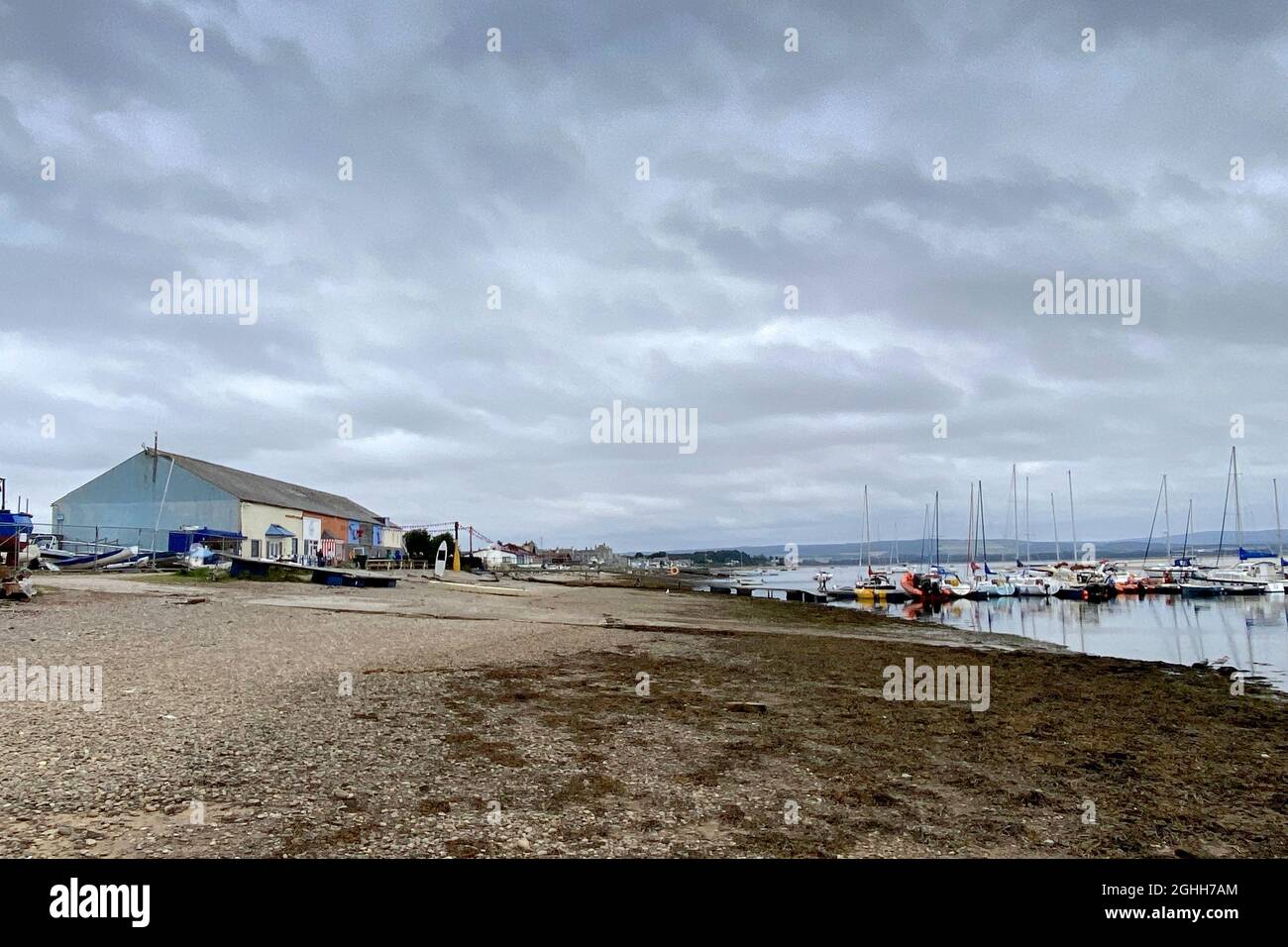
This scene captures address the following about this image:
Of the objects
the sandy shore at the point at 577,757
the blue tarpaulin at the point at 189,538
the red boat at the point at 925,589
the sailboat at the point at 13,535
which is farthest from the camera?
the red boat at the point at 925,589

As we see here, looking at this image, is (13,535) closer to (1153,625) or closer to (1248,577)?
(1153,625)

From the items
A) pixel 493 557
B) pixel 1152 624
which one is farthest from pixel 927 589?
pixel 493 557

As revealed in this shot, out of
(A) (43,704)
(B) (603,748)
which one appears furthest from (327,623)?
(B) (603,748)

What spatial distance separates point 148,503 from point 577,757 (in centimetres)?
6590

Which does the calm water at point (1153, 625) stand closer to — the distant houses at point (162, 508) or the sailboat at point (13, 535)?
the sailboat at point (13, 535)

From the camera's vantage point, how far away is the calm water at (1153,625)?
106 ft

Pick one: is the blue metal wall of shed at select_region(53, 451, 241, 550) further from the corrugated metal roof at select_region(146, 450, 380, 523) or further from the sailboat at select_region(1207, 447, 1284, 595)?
the sailboat at select_region(1207, 447, 1284, 595)

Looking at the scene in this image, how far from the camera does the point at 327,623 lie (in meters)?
23.0

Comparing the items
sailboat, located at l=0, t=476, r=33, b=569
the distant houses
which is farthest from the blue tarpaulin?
sailboat, located at l=0, t=476, r=33, b=569

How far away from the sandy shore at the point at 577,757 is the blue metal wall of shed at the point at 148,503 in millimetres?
46266

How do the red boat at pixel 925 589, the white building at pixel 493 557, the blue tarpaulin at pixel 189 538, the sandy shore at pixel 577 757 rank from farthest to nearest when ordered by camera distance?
the white building at pixel 493 557
the red boat at pixel 925 589
the blue tarpaulin at pixel 189 538
the sandy shore at pixel 577 757

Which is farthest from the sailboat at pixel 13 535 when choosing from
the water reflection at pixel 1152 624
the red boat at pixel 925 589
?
the red boat at pixel 925 589
